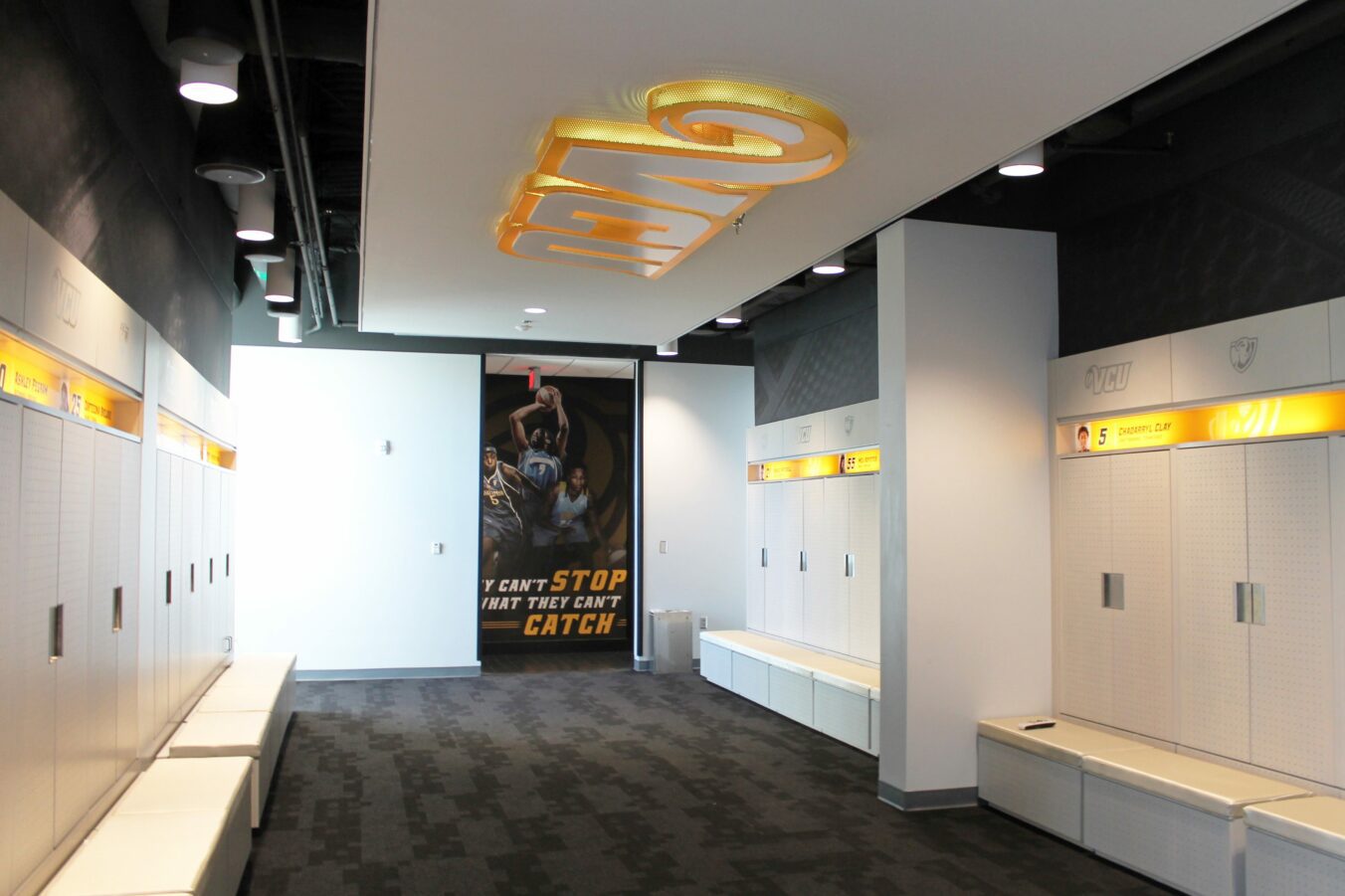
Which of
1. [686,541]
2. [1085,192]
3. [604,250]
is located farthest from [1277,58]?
[686,541]

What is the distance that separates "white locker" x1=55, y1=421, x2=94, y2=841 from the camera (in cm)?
362

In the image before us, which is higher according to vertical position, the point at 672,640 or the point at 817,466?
the point at 817,466

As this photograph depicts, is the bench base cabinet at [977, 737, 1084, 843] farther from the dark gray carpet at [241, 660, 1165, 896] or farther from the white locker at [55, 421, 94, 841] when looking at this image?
the white locker at [55, 421, 94, 841]

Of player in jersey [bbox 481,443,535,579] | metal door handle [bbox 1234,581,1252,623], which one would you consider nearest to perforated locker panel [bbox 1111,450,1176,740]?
metal door handle [bbox 1234,581,1252,623]

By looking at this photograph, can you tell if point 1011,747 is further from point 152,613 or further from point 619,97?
point 152,613

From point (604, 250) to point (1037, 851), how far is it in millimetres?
3787

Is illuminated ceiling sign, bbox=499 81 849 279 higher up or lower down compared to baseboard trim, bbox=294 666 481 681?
higher up

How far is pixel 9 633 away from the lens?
3.08m

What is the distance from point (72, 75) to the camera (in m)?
3.79

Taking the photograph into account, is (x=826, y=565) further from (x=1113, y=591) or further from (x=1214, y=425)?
(x=1214, y=425)

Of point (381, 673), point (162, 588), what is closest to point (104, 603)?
point (162, 588)

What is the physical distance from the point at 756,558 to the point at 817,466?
1.20 m

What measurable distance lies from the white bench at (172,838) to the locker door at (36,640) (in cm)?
20

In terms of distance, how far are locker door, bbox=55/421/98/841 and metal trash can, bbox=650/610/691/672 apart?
23.3 feet
